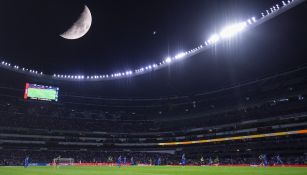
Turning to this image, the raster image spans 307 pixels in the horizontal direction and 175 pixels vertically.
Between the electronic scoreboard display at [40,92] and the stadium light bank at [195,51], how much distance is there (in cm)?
387

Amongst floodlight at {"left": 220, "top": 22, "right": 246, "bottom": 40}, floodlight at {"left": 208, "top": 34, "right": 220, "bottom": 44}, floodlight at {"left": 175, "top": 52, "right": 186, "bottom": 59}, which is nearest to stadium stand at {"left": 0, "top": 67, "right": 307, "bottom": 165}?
floodlight at {"left": 175, "top": 52, "right": 186, "bottom": 59}

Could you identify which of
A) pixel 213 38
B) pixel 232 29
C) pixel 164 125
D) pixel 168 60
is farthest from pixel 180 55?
pixel 164 125

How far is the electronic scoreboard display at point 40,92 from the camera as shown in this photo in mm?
63812

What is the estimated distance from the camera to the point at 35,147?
72.6 meters

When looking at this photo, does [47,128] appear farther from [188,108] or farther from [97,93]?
[188,108]

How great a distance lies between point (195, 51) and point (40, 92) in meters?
36.2

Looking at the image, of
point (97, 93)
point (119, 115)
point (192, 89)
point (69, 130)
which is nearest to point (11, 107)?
point (69, 130)

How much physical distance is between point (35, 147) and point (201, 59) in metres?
46.9

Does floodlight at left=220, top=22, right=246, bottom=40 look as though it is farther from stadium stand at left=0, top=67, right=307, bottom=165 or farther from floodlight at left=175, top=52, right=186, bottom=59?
stadium stand at left=0, top=67, right=307, bottom=165

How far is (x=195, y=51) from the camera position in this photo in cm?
5494

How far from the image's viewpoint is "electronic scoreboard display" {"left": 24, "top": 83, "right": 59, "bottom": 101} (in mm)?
63812

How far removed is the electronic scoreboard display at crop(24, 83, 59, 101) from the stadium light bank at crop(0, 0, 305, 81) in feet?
12.7

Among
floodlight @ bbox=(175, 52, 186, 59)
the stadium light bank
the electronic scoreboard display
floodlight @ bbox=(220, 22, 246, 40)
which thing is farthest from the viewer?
the electronic scoreboard display

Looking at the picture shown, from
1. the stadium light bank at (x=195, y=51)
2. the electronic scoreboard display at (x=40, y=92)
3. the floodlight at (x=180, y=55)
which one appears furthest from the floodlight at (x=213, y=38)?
the electronic scoreboard display at (x=40, y=92)
